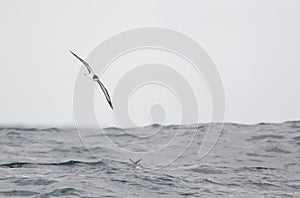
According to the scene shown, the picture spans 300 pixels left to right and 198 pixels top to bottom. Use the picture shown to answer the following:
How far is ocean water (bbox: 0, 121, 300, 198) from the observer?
9742mm

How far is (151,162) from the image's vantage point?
12.7 m

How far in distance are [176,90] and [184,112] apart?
54 cm

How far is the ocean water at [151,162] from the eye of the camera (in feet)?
32.0

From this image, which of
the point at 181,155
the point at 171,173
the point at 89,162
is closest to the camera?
the point at 171,173

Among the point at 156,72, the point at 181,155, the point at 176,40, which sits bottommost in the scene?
the point at 181,155

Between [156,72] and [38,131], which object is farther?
[38,131]

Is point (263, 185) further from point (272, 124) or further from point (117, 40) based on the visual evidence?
point (272, 124)

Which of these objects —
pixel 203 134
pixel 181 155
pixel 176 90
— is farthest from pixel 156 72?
pixel 203 134

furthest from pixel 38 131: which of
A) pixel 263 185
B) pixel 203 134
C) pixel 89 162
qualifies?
pixel 263 185

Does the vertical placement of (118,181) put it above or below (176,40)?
below

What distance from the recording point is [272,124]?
18188 mm

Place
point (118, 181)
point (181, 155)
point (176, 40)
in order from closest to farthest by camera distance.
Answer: point (118, 181), point (181, 155), point (176, 40)

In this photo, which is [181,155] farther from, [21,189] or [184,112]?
[21,189]

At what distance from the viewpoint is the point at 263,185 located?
1044cm
